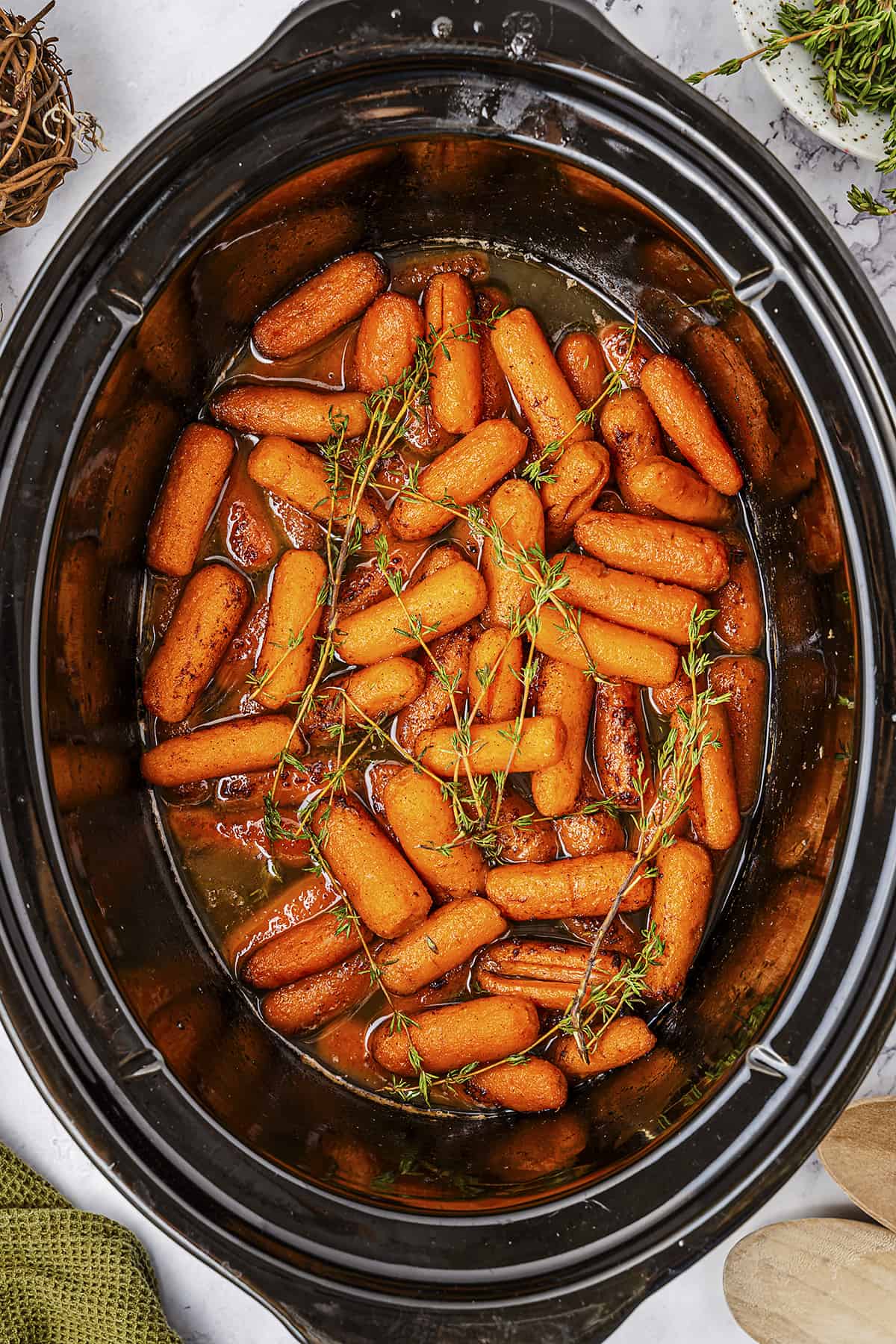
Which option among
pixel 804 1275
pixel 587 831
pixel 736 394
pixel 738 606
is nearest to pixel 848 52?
pixel 736 394

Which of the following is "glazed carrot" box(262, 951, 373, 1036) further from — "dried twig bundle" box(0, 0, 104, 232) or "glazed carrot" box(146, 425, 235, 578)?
"dried twig bundle" box(0, 0, 104, 232)

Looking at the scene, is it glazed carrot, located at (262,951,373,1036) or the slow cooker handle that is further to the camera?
glazed carrot, located at (262,951,373,1036)

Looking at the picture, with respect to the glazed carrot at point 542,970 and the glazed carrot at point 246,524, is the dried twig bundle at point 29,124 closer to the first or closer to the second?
the glazed carrot at point 246,524

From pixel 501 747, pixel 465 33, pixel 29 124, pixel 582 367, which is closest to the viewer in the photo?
pixel 465 33

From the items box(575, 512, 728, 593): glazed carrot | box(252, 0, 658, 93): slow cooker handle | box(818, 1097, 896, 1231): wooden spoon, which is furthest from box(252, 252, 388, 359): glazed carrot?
box(818, 1097, 896, 1231): wooden spoon

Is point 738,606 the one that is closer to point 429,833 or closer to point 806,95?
point 429,833

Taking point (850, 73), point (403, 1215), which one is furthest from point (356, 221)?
point (403, 1215)
